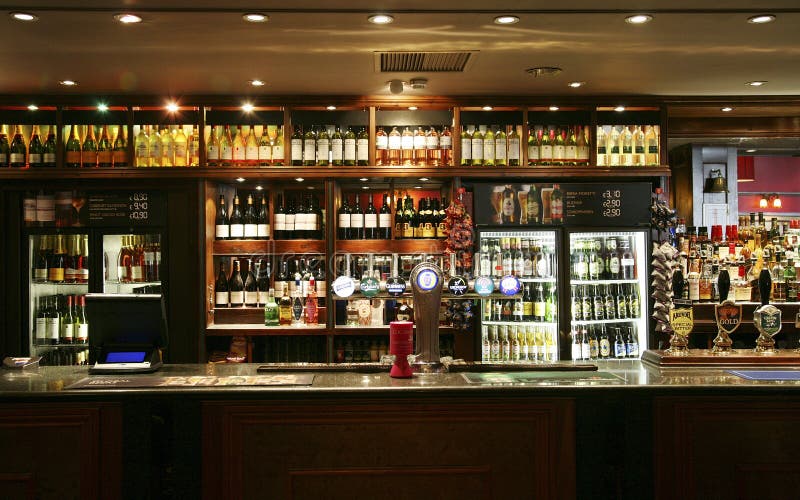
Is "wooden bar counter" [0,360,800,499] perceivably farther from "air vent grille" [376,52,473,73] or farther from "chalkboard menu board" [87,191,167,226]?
"chalkboard menu board" [87,191,167,226]

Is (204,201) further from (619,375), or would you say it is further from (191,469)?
(619,375)

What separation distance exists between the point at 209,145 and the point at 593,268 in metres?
3.23

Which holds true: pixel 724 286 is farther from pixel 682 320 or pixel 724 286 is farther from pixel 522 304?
pixel 522 304

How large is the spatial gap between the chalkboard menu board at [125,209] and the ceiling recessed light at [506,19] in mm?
3214

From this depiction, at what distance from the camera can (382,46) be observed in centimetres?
431

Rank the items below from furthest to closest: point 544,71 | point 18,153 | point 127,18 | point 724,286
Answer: point 18,153
point 544,71
point 724,286
point 127,18

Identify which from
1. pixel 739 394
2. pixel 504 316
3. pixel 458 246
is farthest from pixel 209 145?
pixel 739 394

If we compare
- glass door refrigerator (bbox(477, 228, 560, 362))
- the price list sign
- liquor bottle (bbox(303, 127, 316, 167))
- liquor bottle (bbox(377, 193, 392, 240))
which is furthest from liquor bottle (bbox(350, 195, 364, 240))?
the price list sign

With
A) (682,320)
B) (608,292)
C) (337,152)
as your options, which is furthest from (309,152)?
(682,320)

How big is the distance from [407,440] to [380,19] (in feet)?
6.93

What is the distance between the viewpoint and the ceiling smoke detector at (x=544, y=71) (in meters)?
4.87

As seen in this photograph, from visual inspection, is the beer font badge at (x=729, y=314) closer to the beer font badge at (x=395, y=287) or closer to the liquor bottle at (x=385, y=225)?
the beer font badge at (x=395, y=287)

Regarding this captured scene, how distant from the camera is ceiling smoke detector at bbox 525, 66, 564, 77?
4.87 metres

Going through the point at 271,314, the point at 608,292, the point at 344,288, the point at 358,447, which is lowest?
the point at 358,447
